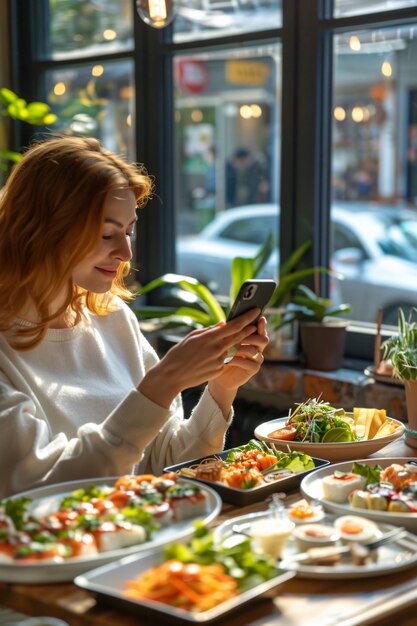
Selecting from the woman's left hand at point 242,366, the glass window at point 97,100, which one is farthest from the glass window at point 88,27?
the woman's left hand at point 242,366

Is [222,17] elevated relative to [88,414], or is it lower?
elevated

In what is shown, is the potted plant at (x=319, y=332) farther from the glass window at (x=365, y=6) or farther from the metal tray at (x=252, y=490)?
the metal tray at (x=252, y=490)

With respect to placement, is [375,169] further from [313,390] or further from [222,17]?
[313,390]

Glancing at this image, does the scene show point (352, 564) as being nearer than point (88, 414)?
Yes

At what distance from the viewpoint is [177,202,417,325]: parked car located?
387cm

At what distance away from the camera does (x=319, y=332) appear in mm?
3551

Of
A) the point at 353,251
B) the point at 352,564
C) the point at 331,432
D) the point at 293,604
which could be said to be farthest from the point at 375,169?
the point at 293,604

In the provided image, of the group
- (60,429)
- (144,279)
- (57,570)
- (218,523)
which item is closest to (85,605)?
(57,570)

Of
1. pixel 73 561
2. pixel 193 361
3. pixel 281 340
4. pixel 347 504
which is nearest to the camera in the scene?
pixel 73 561

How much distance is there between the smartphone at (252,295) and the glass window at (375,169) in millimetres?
1877

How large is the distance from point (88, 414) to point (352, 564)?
849mm

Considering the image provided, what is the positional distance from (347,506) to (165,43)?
9.84ft

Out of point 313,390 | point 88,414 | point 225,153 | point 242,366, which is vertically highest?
point 225,153

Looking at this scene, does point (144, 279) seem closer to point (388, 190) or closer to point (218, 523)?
point (388, 190)
